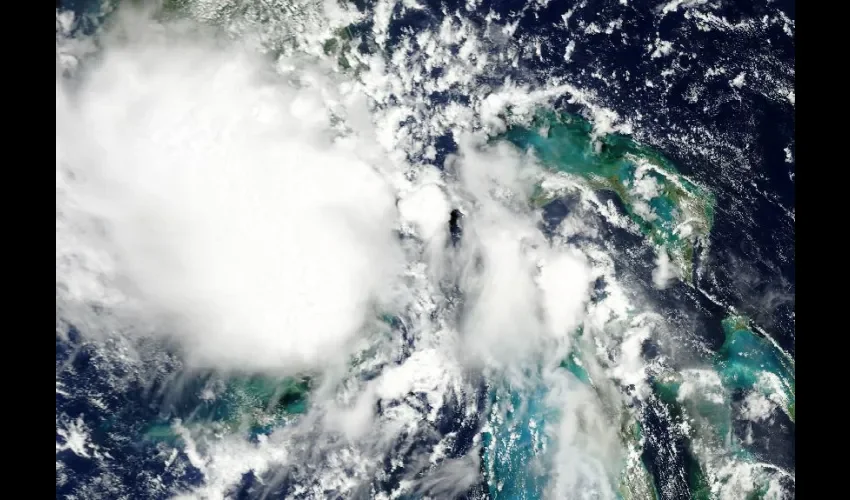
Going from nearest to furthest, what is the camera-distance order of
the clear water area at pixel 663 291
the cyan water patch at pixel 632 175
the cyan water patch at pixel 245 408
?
the clear water area at pixel 663 291 < the cyan water patch at pixel 245 408 < the cyan water patch at pixel 632 175

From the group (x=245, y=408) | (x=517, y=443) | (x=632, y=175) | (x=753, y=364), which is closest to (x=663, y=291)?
(x=753, y=364)

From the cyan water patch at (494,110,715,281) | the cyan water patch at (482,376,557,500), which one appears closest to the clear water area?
the cyan water patch at (482,376,557,500)

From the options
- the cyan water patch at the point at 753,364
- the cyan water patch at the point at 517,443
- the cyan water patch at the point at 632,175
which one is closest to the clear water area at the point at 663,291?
the cyan water patch at the point at 753,364

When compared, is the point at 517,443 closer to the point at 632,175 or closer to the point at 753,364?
the point at 753,364

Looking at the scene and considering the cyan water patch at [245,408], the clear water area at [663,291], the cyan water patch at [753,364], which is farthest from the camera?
the cyan water patch at [753,364]

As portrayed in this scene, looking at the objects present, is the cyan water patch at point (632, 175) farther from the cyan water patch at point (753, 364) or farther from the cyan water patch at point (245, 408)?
the cyan water patch at point (245, 408)

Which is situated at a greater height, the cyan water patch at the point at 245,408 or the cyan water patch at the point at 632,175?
the cyan water patch at the point at 632,175

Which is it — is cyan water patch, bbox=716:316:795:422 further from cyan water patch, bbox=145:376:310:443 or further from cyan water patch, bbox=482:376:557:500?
cyan water patch, bbox=145:376:310:443

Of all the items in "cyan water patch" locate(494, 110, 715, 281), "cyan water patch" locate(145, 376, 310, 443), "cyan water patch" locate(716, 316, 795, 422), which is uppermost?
"cyan water patch" locate(494, 110, 715, 281)

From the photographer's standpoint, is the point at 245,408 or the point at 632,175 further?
the point at 632,175
